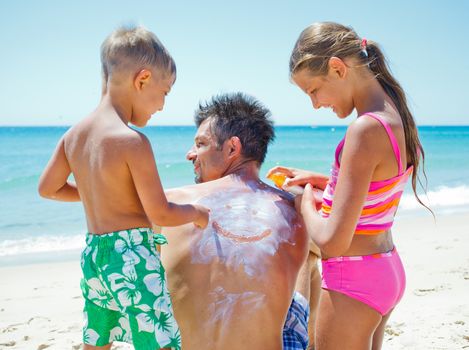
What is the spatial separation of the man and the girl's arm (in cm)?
42

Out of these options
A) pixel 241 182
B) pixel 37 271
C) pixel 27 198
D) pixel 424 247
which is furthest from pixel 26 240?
pixel 241 182

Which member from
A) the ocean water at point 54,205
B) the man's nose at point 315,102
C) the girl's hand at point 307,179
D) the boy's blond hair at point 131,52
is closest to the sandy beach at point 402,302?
the ocean water at point 54,205

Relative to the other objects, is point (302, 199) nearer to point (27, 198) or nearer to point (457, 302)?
point (457, 302)

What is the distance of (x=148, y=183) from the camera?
220 cm

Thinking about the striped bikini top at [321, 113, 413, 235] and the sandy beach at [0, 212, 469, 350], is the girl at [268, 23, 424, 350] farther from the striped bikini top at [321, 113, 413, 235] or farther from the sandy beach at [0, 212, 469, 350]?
the sandy beach at [0, 212, 469, 350]

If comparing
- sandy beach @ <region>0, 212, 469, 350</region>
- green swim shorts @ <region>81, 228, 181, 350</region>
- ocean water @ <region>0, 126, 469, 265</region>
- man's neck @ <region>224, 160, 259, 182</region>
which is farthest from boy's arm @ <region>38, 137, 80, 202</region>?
ocean water @ <region>0, 126, 469, 265</region>

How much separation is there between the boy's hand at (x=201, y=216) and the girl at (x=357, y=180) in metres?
0.46

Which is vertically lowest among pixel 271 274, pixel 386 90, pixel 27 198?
pixel 27 198

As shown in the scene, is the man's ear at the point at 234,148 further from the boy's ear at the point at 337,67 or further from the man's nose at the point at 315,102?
the boy's ear at the point at 337,67

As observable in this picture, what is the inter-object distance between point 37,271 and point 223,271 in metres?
4.74

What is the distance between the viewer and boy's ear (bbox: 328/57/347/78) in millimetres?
2166

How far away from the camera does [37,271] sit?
643 centimetres

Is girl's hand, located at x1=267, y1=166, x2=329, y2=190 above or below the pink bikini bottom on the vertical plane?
above

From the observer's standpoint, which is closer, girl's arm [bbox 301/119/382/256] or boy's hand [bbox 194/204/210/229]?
girl's arm [bbox 301/119/382/256]
